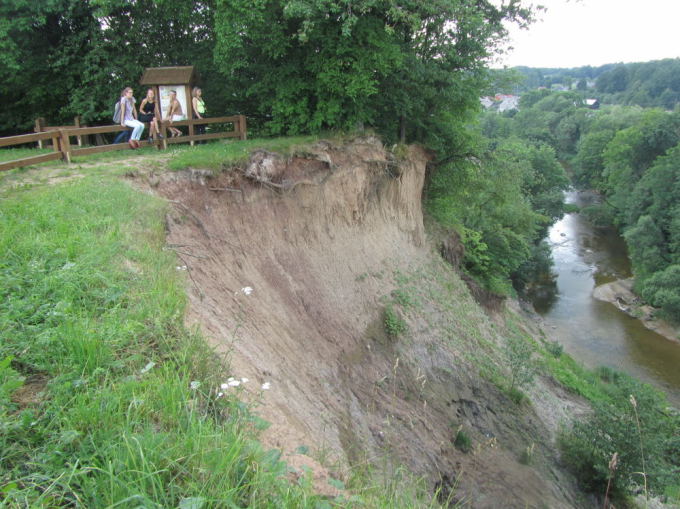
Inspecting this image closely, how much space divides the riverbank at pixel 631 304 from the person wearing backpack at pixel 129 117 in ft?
110

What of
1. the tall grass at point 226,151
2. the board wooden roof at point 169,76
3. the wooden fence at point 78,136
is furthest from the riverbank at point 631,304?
the board wooden roof at point 169,76

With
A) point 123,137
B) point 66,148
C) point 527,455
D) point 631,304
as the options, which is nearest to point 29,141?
point 66,148

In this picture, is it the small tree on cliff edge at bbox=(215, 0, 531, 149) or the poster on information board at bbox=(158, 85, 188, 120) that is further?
the poster on information board at bbox=(158, 85, 188, 120)

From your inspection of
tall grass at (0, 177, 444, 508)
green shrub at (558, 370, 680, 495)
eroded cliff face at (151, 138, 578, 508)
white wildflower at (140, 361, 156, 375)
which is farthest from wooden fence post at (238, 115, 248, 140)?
green shrub at (558, 370, 680, 495)

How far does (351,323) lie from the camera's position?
1283 centimetres

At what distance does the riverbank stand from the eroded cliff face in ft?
63.5

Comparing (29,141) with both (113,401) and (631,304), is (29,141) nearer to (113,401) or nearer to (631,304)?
(113,401)

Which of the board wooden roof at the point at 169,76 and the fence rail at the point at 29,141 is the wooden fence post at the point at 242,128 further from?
the fence rail at the point at 29,141

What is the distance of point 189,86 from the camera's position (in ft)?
46.2

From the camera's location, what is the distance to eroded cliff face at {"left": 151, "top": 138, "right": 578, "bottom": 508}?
8633 millimetres

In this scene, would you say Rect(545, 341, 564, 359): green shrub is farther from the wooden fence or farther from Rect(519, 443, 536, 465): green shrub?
the wooden fence

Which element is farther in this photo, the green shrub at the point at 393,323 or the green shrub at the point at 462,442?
the green shrub at the point at 393,323

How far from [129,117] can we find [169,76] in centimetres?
189

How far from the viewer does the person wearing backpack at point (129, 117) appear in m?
13.0
